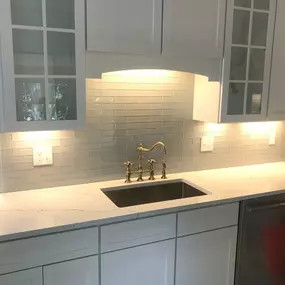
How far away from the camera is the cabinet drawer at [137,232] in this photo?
1.63 meters

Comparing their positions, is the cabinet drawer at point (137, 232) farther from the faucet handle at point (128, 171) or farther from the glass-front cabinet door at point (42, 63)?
the glass-front cabinet door at point (42, 63)

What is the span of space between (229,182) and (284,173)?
0.55m

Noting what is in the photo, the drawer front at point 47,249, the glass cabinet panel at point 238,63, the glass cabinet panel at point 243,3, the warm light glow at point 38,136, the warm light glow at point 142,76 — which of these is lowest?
the drawer front at point 47,249

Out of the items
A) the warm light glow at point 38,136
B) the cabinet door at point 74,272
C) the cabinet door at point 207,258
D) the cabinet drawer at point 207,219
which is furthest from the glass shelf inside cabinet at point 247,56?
the cabinet door at point 74,272

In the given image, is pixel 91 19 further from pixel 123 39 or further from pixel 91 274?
pixel 91 274

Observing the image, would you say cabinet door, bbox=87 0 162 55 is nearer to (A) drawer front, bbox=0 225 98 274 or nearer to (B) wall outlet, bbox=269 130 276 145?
(A) drawer front, bbox=0 225 98 274

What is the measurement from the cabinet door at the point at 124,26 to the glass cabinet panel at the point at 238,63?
569mm

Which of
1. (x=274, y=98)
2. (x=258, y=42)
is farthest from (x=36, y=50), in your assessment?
(x=274, y=98)

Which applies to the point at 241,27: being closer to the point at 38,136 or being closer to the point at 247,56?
the point at 247,56

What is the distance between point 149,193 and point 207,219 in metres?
0.47

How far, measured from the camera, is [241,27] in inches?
82.4

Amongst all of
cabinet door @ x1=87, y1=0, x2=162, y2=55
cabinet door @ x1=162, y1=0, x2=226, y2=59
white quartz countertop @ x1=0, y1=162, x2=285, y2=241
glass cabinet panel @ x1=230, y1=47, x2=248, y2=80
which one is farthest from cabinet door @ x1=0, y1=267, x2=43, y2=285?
glass cabinet panel @ x1=230, y1=47, x2=248, y2=80

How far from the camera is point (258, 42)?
2170mm

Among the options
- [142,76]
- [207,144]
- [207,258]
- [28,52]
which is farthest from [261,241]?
[28,52]
